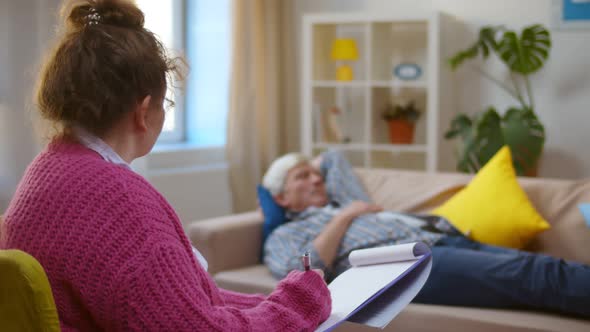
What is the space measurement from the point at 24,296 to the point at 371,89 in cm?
364

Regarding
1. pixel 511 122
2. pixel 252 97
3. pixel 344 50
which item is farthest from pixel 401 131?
pixel 252 97

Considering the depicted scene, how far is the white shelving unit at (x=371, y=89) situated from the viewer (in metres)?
4.35

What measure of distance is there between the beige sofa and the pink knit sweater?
1.18 meters

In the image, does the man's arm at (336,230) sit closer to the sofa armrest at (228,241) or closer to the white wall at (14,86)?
the sofa armrest at (228,241)

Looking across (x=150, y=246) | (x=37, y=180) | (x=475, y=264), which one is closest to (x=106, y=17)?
(x=37, y=180)

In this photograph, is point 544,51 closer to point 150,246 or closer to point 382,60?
point 382,60

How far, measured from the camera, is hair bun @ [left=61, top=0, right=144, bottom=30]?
113 cm

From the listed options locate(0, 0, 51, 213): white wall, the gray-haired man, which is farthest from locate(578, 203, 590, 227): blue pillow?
locate(0, 0, 51, 213): white wall

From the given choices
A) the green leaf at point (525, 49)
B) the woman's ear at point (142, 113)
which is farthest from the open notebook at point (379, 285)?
the green leaf at point (525, 49)

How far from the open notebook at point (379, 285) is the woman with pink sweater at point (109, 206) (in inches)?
3.9

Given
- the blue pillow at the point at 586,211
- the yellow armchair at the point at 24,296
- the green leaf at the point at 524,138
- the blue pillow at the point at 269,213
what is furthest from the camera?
the green leaf at the point at 524,138

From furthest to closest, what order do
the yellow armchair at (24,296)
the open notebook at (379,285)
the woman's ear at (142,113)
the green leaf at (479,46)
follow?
the green leaf at (479,46)
the open notebook at (379,285)
the woman's ear at (142,113)
the yellow armchair at (24,296)

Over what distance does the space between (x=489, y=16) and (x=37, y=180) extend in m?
3.78

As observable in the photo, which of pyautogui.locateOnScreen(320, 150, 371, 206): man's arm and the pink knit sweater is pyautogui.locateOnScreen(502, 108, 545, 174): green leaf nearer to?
pyautogui.locateOnScreen(320, 150, 371, 206): man's arm
